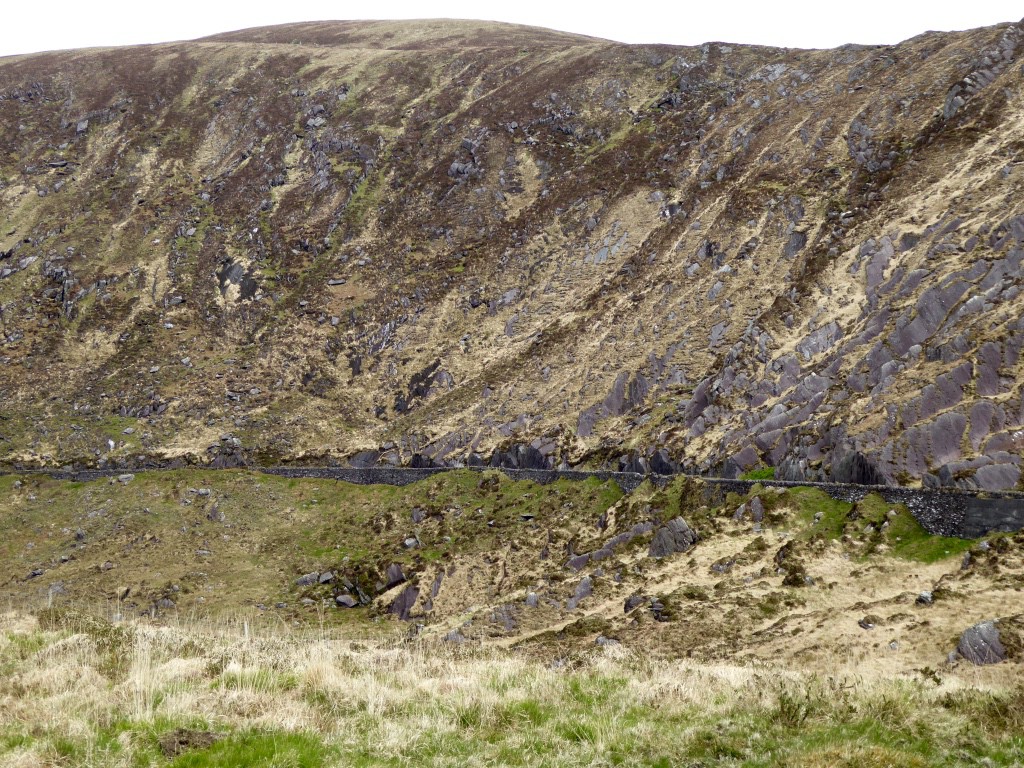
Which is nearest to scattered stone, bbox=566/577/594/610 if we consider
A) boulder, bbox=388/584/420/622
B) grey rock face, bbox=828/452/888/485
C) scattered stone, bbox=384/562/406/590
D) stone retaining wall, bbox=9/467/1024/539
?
stone retaining wall, bbox=9/467/1024/539

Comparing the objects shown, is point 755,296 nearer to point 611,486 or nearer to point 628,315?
point 628,315

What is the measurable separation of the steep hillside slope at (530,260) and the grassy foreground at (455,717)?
2410cm

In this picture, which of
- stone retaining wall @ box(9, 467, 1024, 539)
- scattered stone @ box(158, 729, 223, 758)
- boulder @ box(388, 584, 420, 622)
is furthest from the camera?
boulder @ box(388, 584, 420, 622)

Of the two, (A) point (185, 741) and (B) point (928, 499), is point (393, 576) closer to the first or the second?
(B) point (928, 499)

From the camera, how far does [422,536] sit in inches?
1806

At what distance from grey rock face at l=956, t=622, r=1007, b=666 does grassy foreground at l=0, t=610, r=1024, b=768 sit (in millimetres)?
8069

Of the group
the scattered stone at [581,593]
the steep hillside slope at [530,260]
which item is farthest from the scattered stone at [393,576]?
the steep hillside slope at [530,260]

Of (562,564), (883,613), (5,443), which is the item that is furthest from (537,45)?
(883,613)

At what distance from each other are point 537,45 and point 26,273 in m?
76.3

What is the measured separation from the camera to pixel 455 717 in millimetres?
Answer: 9773

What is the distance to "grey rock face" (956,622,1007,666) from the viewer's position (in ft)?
63.3

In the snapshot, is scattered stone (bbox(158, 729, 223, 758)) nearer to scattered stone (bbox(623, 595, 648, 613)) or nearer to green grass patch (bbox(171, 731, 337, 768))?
green grass patch (bbox(171, 731, 337, 768))

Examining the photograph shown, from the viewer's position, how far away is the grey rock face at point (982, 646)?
1930 cm

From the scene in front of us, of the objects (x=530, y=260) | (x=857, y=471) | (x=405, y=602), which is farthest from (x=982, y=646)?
(x=530, y=260)
